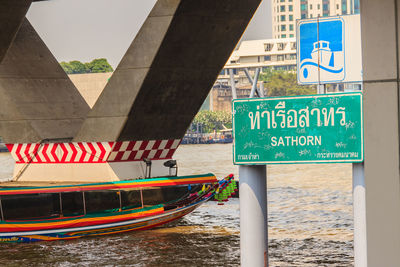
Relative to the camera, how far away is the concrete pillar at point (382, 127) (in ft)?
17.8

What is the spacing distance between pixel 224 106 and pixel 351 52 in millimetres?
185088

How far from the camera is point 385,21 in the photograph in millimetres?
5426

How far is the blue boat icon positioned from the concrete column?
0.94 meters

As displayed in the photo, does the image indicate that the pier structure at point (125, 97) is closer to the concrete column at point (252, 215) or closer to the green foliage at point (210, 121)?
the concrete column at point (252, 215)

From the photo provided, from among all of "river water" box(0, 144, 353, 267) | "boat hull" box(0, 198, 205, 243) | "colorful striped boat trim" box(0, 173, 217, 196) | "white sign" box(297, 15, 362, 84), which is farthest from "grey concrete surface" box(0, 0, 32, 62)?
"white sign" box(297, 15, 362, 84)

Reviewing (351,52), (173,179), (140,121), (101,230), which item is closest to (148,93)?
(140,121)

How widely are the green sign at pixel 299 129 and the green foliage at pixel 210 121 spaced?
542 ft

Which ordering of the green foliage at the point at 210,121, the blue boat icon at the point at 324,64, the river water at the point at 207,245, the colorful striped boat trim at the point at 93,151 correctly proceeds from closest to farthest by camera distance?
the blue boat icon at the point at 324,64 → the river water at the point at 207,245 → the colorful striped boat trim at the point at 93,151 → the green foliage at the point at 210,121

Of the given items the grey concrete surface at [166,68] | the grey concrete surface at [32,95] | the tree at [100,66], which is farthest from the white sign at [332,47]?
the tree at [100,66]

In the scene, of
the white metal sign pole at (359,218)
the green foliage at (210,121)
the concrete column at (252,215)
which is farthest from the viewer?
the green foliage at (210,121)

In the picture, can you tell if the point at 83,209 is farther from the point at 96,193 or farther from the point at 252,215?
the point at 252,215

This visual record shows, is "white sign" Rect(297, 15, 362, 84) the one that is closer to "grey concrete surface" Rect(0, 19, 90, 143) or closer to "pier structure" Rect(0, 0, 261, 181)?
"pier structure" Rect(0, 0, 261, 181)

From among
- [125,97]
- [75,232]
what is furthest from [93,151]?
[75,232]

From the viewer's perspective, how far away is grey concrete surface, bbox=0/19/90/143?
2053 cm
